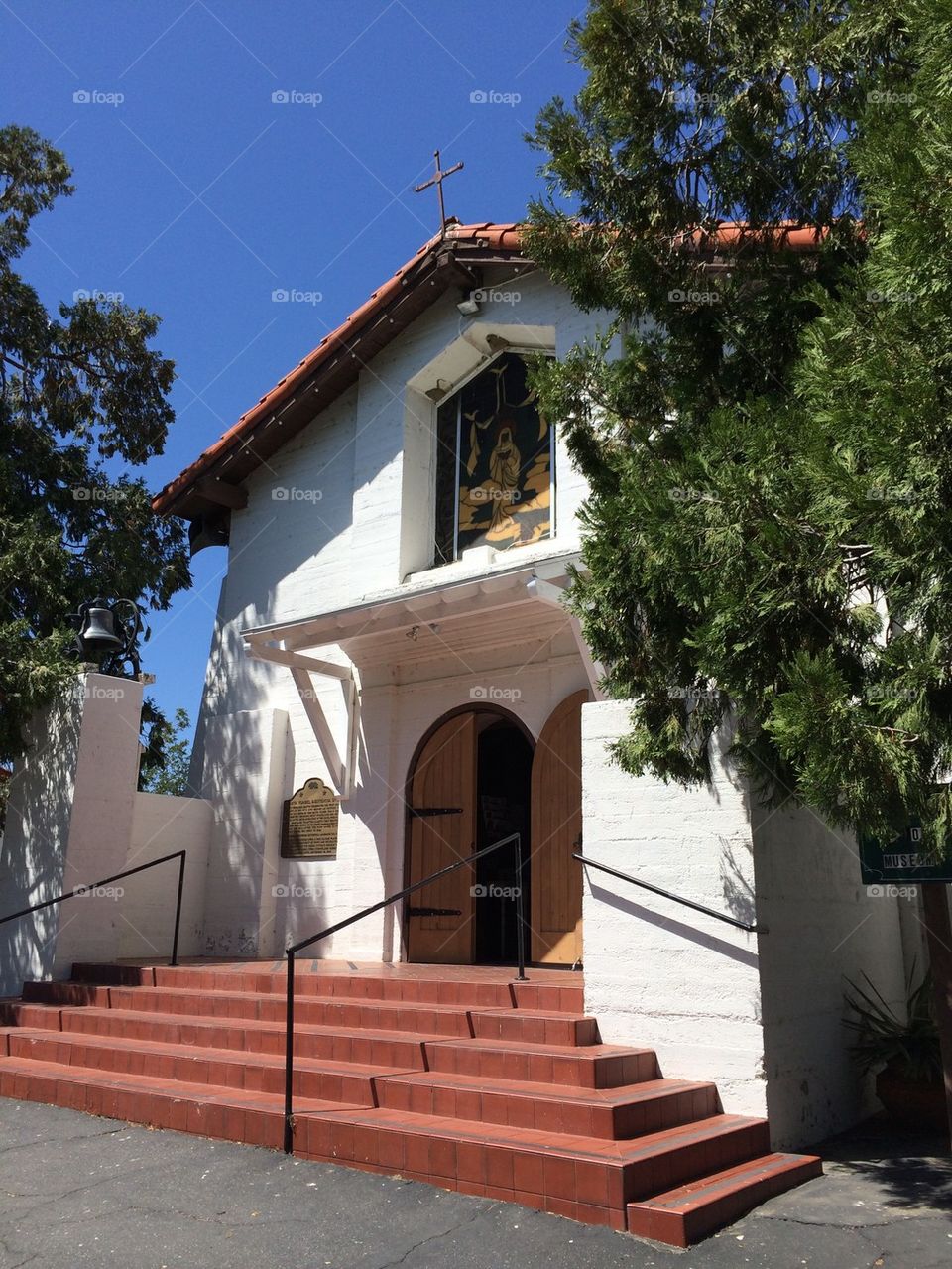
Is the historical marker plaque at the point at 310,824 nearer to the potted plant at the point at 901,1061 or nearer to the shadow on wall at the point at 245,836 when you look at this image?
the shadow on wall at the point at 245,836

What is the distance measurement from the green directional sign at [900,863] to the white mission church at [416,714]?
0.83 meters

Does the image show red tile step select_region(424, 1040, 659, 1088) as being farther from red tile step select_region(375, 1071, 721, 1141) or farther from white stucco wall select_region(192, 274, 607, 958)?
white stucco wall select_region(192, 274, 607, 958)

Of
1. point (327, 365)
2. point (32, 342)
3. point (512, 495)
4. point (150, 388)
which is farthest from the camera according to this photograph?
point (150, 388)

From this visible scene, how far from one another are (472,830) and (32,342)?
886cm

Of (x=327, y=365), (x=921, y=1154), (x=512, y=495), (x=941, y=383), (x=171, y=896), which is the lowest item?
(x=921, y=1154)

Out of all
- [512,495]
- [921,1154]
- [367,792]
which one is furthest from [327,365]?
[921,1154]

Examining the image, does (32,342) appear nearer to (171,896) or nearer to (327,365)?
(327,365)

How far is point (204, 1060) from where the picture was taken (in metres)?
6.82

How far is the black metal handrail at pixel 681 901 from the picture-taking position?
5.88m

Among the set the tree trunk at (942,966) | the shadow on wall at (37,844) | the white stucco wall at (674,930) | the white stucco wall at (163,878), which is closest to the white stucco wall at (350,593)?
the white stucco wall at (163,878)

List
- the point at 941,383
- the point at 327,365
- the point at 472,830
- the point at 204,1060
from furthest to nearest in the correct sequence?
1. the point at 327,365
2. the point at 472,830
3. the point at 204,1060
4. the point at 941,383

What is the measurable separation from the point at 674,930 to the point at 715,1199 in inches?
64.4

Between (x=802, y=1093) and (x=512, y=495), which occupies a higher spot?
(x=512, y=495)

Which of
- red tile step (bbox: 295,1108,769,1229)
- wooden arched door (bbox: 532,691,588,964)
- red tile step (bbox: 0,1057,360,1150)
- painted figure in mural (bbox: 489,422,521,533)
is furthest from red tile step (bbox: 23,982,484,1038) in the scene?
painted figure in mural (bbox: 489,422,521,533)
